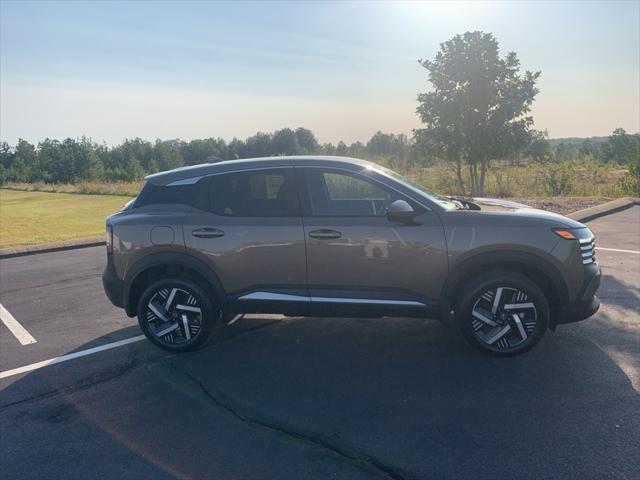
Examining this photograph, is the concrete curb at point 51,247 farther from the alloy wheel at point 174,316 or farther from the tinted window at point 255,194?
the tinted window at point 255,194

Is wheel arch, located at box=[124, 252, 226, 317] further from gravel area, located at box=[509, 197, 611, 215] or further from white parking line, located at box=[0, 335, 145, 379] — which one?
gravel area, located at box=[509, 197, 611, 215]

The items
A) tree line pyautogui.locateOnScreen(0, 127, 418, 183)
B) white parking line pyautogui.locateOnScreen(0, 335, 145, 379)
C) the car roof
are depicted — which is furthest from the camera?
tree line pyautogui.locateOnScreen(0, 127, 418, 183)

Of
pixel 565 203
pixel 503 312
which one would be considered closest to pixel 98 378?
pixel 503 312

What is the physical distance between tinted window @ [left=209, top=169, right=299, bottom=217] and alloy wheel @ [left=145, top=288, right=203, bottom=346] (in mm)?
903

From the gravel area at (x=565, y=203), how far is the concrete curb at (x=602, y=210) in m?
0.43

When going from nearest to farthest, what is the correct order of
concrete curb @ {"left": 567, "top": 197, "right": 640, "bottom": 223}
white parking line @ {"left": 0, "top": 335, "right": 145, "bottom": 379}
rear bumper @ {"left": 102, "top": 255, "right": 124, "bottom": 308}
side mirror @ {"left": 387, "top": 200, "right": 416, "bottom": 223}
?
1. side mirror @ {"left": 387, "top": 200, "right": 416, "bottom": 223}
2. white parking line @ {"left": 0, "top": 335, "right": 145, "bottom": 379}
3. rear bumper @ {"left": 102, "top": 255, "right": 124, "bottom": 308}
4. concrete curb @ {"left": 567, "top": 197, "right": 640, "bottom": 223}

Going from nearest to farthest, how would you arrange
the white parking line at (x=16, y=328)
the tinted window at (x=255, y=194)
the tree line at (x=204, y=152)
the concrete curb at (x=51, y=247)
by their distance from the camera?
the tinted window at (x=255, y=194) < the white parking line at (x=16, y=328) < the concrete curb at (x=51, y=247) < the tree line at (x=204, y=152)

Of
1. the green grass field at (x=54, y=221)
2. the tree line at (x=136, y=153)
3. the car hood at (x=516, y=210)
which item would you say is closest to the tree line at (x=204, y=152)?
the tree line at (x=136, y=153)

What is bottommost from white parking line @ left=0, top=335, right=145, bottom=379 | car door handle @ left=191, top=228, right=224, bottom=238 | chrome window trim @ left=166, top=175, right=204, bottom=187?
white parking line @ left=0, top=335, right=145, bottom=379

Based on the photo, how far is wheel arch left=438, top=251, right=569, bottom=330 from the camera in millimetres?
4352

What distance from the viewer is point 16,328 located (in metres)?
5.86

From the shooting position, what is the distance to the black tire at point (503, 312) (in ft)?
14.4

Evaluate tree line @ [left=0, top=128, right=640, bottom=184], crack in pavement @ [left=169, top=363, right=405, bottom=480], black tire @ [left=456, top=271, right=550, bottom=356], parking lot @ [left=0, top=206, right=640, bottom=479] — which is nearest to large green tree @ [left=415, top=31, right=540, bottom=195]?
tree line @ [left=0, top=128, right=640, bottom=184]

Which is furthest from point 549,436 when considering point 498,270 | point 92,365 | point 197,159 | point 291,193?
point 197,159
